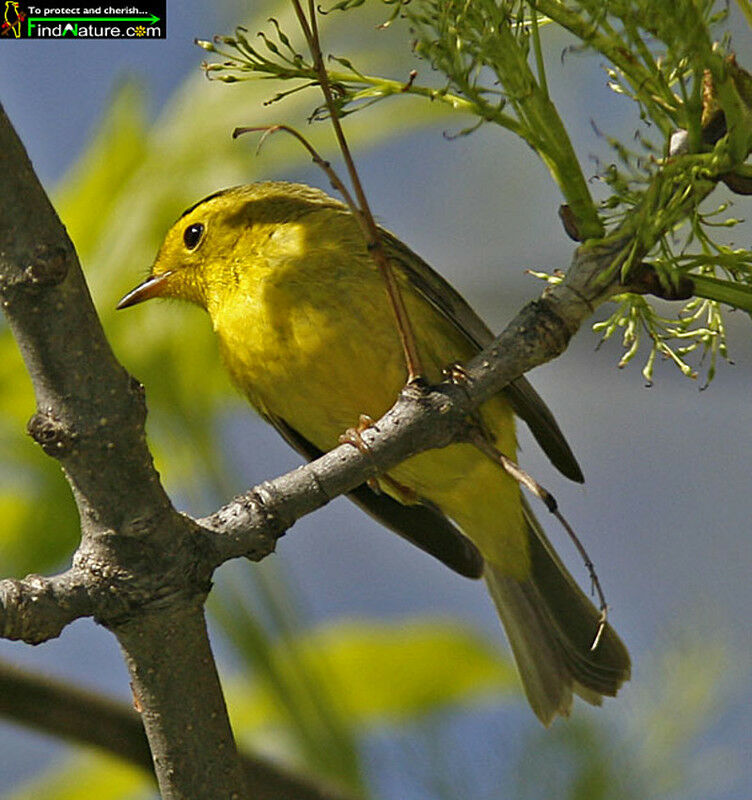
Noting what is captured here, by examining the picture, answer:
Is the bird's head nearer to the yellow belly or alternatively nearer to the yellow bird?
the yellow bird

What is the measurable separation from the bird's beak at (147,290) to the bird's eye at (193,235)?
106mm

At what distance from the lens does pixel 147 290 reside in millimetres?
3420

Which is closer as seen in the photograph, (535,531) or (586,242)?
(586,242)

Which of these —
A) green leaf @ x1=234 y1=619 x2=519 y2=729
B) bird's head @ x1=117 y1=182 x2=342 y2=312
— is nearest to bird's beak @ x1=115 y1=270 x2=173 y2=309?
bird's head @ x1=117 y1=182 x2=342 y2=312

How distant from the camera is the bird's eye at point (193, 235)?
3717mm

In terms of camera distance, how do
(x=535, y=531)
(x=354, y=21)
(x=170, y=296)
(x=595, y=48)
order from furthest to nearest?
1. (x=535, y=531)
2. (x=170, y=296)
3. (x=354, y=21)
4. (x=595, y=48)

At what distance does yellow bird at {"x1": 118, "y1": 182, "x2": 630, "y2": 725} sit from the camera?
10.6ft

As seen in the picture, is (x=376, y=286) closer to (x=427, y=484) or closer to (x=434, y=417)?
(x=427, y=484)

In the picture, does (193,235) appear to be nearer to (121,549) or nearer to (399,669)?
(399,669)

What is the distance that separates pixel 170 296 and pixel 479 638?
4.19 feet

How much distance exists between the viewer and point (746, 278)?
193 centimetres

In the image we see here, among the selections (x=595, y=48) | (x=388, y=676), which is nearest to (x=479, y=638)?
(x=388, y=676)

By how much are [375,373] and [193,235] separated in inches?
32.8

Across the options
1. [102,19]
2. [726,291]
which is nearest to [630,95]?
[726,291]
